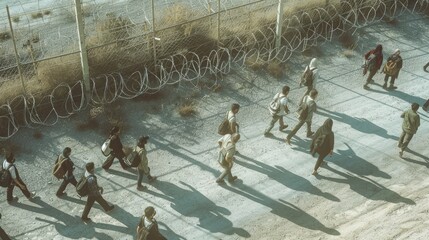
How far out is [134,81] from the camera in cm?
1353

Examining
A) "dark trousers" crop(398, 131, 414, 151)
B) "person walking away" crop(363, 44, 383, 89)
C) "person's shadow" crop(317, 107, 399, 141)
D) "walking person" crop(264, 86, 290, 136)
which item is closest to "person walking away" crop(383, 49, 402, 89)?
"person walking away" crop(363, 44, 383, 89)

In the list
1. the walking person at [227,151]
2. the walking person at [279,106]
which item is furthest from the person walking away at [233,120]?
the walking person at [279,106]

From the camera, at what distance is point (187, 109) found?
12.8 m

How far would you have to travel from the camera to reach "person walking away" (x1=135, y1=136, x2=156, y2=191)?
10117 millimetres

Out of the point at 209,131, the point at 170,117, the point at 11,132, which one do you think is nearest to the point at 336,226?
the point at 209,131

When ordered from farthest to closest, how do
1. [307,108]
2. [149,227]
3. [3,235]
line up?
1. [307,108]
2. [3,235]
3. [149,227]

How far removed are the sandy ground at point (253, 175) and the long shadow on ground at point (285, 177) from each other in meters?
0.02

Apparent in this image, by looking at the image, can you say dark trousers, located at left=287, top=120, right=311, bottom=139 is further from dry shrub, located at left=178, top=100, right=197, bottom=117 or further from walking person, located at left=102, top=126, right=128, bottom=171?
walking person, located at left=102, top=126, right=128, bottom=171

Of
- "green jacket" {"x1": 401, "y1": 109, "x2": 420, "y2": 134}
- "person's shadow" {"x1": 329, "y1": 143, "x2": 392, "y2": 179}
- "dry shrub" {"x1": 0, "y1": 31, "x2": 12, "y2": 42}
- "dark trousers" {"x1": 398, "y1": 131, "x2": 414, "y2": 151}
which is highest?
"dry shrub" {"x1": 0, "y1": 31, "x2": 12, "y2": 42}

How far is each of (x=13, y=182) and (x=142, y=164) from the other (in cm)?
240

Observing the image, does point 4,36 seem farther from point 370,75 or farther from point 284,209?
point 370,75

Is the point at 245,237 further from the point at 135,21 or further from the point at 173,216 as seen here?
the point at 135,21

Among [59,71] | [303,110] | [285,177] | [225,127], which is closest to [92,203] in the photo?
[225,127]

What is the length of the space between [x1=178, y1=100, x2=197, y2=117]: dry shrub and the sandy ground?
170mm
